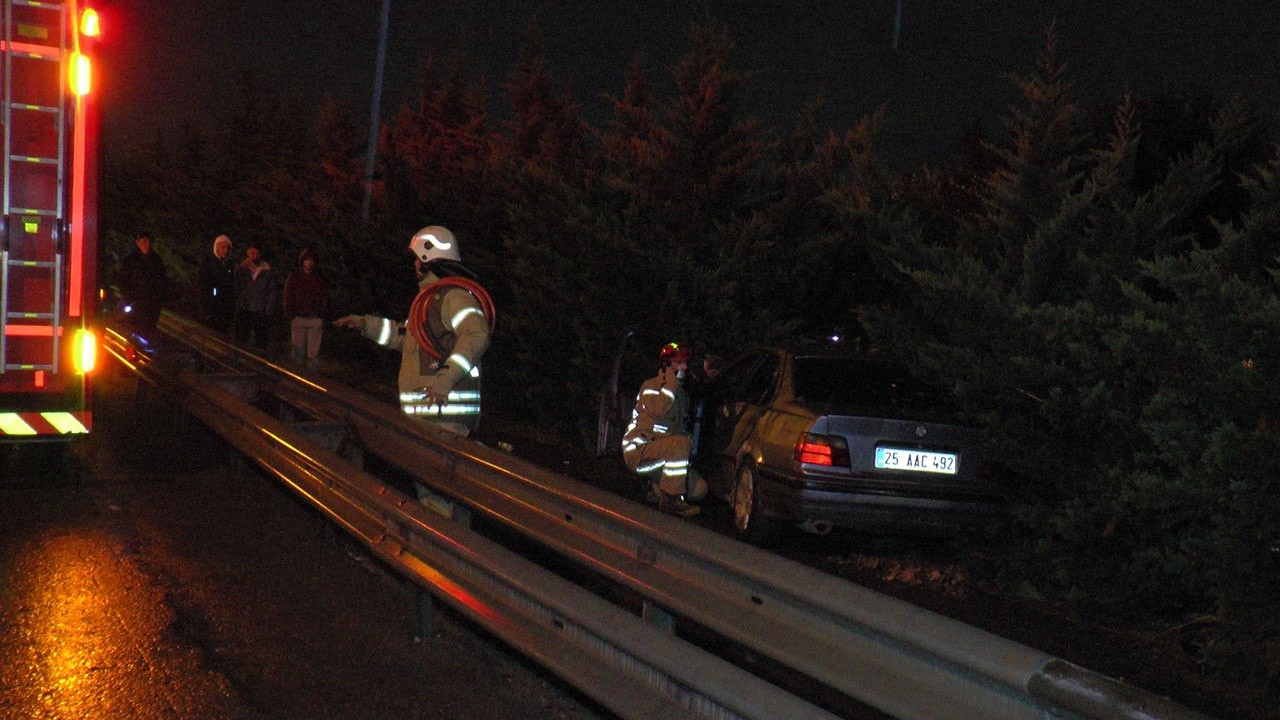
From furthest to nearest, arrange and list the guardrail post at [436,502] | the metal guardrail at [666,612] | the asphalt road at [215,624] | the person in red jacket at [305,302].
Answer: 1. the person in red jacket at [305,302]
2. the guardrail post at [436,502]
3. the asphalt road at [215,624]
4. the metal guardrail at [666,612]

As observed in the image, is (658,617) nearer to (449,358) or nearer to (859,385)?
(449,358)

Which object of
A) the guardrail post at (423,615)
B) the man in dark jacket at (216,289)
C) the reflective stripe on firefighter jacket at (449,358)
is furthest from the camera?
the man in dark jacket at (216,289)

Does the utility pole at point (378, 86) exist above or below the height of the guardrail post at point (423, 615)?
above

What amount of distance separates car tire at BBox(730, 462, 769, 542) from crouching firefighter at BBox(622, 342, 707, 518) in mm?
515

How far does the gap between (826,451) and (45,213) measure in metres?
5.21

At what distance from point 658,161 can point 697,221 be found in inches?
29.1

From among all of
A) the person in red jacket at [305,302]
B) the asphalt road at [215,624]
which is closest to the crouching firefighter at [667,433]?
the asphalt road at [215,624]

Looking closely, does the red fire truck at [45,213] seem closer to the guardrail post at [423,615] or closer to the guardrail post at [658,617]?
the guardrail post at [423,615]

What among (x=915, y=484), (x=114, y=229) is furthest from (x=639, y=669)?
(x=114, y=229)

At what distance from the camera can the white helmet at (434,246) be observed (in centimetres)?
737

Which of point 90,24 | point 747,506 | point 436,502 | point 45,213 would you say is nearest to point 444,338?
point 436,502

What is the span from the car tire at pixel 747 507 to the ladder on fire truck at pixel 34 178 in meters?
4.67

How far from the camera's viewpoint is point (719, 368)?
11.7 metres

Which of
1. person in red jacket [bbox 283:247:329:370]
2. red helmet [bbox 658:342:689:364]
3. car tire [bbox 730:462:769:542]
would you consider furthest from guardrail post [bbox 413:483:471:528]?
person in red jacket [bbox 283:247:329:370]
